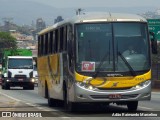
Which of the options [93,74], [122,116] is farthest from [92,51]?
[122,116]

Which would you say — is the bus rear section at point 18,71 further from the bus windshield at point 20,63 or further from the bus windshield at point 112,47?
the bus windshield at point 112,47

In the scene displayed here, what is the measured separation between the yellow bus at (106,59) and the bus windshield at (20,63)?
99.0ft

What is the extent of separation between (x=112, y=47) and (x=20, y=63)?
32.1 meters

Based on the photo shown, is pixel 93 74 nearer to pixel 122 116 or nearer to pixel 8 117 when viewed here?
pixel 122 116

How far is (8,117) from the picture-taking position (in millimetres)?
21031

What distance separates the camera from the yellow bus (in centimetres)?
2108

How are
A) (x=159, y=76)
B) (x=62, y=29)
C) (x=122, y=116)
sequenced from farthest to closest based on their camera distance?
(x=159, y=76), (x=62, y=29), (x=122, y=116)

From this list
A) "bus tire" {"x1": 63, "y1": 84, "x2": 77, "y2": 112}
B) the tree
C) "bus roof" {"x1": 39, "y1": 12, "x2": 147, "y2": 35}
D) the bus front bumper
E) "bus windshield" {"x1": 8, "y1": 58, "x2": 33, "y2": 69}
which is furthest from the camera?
the tree

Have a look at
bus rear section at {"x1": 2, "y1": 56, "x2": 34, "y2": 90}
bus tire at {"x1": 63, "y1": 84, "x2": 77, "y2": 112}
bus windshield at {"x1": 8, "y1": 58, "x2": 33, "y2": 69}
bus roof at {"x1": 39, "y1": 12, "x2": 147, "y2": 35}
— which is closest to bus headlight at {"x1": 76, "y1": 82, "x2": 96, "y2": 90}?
bus tire at {"x1": 63, "y1": 84, "x2": 77, "y2": 112}

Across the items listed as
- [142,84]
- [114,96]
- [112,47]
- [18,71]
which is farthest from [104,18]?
[18,71]

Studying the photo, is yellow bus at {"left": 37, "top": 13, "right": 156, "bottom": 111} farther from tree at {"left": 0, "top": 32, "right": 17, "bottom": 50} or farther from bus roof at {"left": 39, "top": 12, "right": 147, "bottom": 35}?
tree at {"left": 0, "top": 32, "right": 17, "bottom": 50}

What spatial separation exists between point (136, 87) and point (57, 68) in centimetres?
418

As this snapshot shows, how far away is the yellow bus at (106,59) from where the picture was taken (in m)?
21.1

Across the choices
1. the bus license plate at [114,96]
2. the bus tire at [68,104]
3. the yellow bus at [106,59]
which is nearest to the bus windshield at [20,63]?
the bus tire at [68,104]
